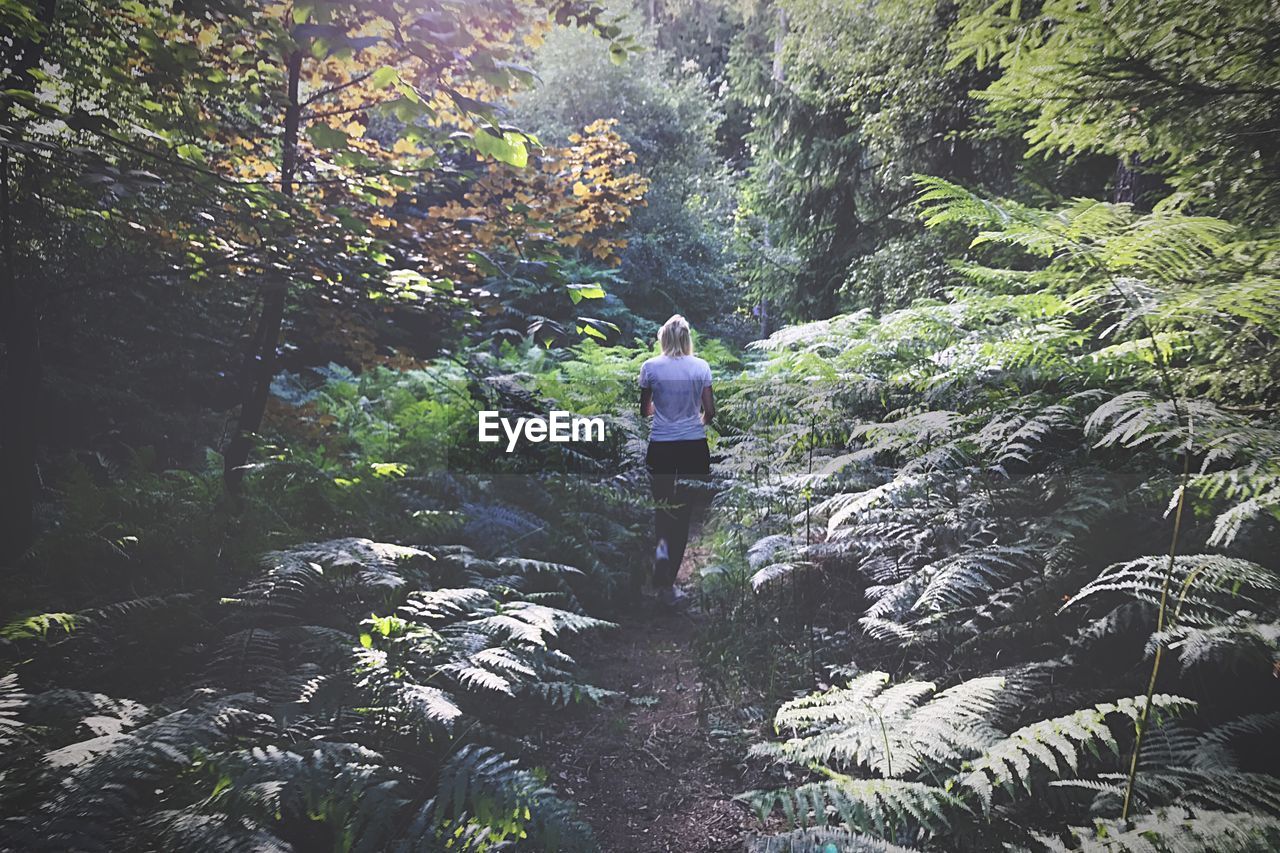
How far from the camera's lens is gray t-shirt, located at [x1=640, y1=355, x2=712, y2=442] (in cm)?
411

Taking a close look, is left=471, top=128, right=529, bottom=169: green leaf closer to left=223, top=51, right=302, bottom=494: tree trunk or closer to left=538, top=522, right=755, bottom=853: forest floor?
left=223, top=51, right=302, bottom=494: tree trunk

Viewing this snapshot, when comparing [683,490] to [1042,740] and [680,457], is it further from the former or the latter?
[1042,740]

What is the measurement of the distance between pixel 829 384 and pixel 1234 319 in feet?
6.55

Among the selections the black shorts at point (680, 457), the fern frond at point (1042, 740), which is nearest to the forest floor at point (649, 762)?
the fern frond at point (1042, 740)

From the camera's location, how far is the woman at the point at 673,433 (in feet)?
13.5

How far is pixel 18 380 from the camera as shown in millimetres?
2568

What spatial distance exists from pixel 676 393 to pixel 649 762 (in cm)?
219

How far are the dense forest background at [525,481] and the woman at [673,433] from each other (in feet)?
0.58

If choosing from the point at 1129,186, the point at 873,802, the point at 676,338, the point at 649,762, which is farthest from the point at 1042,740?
the point at 1129,186

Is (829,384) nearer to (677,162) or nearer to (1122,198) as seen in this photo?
(1122,198)

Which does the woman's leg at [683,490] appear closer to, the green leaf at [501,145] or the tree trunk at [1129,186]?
the green leaf at [501,145]

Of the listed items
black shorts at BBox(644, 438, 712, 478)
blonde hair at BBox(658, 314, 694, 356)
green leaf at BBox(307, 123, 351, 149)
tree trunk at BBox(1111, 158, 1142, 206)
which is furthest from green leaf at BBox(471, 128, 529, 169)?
tree trunk at BBox(1111, 158, 1142, 206)

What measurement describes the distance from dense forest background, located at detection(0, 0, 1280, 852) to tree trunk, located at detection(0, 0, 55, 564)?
0.05ft

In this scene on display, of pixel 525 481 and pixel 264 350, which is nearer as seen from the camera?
pixel 264 350
